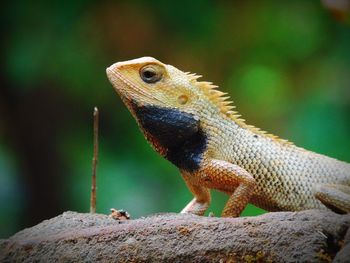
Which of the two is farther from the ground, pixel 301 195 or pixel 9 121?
pixel 301 195

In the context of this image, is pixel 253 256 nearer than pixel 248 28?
Yes

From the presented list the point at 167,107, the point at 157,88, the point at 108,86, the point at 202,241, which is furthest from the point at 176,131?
the point at 108,86

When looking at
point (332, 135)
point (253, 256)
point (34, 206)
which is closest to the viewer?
point (253, 256)

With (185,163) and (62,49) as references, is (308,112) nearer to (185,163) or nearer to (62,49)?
(62,49)

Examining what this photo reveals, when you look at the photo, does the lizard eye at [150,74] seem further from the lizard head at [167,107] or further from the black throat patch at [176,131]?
the black throat patch at [176,131]

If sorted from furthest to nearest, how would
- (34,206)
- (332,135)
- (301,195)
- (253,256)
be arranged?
(34,206)
(332,135)
(301,195)
(253,256)

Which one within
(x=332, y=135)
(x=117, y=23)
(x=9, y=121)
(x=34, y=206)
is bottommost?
(x=34, y=206)

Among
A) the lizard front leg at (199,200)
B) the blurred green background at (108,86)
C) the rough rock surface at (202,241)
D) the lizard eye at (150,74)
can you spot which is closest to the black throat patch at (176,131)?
the lizard eye at (150,74)

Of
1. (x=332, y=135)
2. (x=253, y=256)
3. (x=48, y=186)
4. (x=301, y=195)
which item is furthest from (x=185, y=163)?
(x=48, y=186)

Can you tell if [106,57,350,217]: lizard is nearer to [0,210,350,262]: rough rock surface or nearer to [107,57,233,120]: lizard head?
[107,57,233,120]: lizard head
